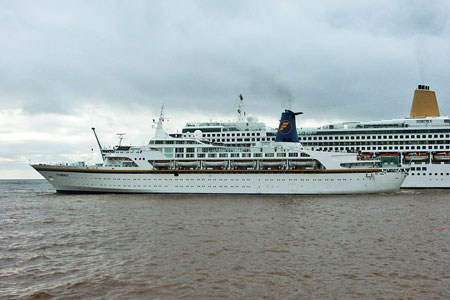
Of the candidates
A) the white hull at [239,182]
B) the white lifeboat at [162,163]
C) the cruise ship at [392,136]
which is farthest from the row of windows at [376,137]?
→ the white lifeboat at [162,163]

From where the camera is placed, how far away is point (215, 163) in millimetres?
34094

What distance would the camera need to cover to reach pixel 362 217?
19.1 m

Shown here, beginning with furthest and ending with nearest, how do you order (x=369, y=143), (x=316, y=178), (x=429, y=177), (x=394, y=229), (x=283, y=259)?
(x=369, y=143) → (x=429, y=177) → (x=316, y=178) → (x=394, y=229) → (x=283, y=259)

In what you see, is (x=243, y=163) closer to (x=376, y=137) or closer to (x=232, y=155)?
(x=232, y=155)

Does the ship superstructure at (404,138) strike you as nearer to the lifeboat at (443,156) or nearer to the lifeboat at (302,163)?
the lifeboat at (443,156)

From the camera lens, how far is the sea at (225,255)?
868 cm

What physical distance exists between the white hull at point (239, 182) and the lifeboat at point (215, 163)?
1.41 metres

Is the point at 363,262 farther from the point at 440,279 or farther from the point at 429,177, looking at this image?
the point at 429,177

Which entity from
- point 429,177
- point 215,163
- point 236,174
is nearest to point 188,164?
point 215,163

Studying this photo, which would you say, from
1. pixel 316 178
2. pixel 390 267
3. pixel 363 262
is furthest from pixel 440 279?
pixel 316 178

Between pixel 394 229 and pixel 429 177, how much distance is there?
2819 centimetres

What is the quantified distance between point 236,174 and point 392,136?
22.7m

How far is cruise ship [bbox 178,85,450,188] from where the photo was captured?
4038cm

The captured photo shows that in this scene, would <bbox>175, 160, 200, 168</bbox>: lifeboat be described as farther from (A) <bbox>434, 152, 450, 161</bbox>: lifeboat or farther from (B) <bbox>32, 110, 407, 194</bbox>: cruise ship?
(A) <bbox>434, 152, 450, 161</bbox>: lifeboat
